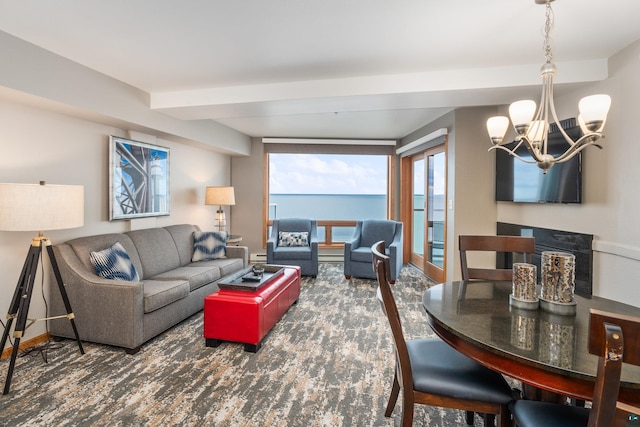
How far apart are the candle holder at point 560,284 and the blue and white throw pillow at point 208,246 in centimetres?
372

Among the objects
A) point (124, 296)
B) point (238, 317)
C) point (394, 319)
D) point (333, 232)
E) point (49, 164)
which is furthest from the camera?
point (333, 232)

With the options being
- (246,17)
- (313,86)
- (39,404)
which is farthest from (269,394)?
(313,86)

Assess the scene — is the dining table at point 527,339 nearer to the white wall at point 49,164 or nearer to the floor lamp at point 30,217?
the floor lamp at point 30,217

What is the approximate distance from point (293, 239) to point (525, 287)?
161 inches

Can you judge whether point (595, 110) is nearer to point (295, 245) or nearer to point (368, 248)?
point (368, 248)

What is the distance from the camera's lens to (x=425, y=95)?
3020 mm

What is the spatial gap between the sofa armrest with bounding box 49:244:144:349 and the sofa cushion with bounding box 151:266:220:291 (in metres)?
0.70

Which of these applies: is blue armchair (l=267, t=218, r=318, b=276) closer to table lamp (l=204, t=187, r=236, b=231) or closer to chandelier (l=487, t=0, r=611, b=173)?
table lamp (l=204, t=187, r=236, b=231)

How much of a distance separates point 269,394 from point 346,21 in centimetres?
247

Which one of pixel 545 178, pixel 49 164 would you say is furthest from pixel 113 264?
pixel 545 178

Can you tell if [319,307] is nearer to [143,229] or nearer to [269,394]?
[269,394]

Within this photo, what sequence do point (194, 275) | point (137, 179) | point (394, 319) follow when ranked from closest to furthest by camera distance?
point (394, 319) → point (194, 275) → point (137, 179)

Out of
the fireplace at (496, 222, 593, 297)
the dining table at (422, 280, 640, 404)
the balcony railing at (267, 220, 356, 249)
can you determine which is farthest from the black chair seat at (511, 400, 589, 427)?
the balcony railing at (267, 220, 356, 249)

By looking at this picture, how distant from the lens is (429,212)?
5230 mm
